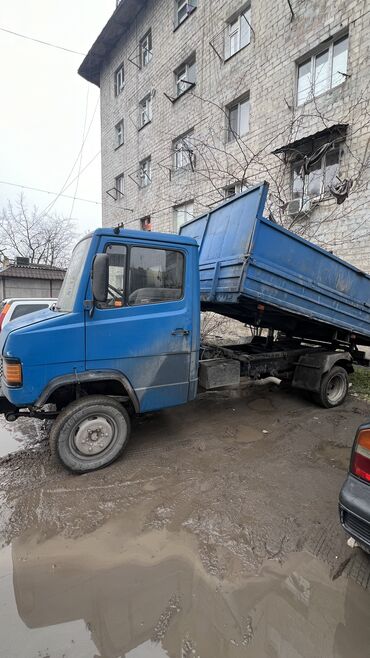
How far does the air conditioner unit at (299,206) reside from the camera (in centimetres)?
875

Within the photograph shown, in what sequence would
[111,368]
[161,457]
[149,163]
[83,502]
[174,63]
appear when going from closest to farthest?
[83,502] → [111,368] → [161,457] → [174,63] → [149,163]

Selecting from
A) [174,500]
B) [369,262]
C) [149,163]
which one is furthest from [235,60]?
[174,500]

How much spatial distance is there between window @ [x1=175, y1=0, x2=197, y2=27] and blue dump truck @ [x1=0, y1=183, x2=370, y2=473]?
13332mm

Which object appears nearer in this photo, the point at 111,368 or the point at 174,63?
the point at 111,368

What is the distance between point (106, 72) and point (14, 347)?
72.6ft

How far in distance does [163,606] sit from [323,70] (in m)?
11.5

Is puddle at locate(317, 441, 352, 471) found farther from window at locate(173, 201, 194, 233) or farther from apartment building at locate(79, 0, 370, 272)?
window at locate(173, 201, 194, 233)

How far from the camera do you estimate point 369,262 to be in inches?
307

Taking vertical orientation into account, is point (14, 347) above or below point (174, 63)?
below

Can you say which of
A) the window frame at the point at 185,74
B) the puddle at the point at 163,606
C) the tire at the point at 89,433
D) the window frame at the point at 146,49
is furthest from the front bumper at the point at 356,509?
the window frame at the point at 146,49

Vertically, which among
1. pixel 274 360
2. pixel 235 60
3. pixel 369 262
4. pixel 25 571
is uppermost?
pixel 235 60

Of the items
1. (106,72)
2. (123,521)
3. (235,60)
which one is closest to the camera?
(123,521)

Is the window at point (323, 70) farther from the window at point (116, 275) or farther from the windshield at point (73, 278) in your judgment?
the windshield at point (73, 278)

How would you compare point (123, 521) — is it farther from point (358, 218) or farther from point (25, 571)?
point (358, 218)
